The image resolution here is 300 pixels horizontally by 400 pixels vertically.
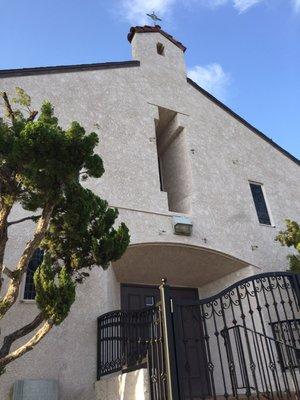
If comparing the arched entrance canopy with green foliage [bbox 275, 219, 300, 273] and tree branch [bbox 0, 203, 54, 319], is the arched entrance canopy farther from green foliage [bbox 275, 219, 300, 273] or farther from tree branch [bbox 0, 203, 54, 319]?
tree branch [bbox 0, 203, 54, 319]

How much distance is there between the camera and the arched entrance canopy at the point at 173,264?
29.2 feet

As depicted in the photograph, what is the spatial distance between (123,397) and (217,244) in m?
4.67

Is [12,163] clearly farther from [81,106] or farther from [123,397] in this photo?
[81,106]

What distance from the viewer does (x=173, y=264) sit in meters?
9.74

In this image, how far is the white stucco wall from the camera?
21.8ft

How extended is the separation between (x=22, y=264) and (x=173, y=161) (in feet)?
23.5

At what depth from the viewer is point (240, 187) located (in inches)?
441

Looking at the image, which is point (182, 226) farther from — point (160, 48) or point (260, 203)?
point (160, 48)

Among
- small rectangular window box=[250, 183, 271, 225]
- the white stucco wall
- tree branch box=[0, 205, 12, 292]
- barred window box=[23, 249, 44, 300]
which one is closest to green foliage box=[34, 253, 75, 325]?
tree branch box=[0, 205, 12, 292]

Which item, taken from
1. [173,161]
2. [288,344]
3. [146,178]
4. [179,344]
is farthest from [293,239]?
[179,344]

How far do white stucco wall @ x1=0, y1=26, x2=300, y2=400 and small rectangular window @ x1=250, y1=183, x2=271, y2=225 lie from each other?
0.69 ft

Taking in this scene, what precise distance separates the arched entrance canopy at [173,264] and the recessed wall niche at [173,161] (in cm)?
125

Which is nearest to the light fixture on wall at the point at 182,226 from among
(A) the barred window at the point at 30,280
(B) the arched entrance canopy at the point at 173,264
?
(B) the arched entrance canopy at the point at 173,264

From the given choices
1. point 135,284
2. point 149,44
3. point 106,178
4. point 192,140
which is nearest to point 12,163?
point 106,178
